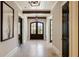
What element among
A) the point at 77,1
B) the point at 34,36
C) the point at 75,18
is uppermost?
the point at 77,1

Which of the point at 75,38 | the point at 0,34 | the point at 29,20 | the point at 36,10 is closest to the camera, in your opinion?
the point at 75,38

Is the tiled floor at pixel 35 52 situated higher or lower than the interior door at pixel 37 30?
lower

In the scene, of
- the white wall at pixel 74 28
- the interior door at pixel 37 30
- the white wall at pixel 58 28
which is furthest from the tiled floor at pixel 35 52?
the interior door at pixel 37 30

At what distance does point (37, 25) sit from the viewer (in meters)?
17.7

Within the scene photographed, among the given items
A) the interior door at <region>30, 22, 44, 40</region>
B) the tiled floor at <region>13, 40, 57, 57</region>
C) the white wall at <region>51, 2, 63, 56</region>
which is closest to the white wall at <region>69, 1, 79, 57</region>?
the white wall at <region>51, 2, 63, 56</region>

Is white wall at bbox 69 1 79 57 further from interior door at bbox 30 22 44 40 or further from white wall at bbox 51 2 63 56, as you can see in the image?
interior door at bbox 30 22 44 40

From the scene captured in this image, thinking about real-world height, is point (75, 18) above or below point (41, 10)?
below

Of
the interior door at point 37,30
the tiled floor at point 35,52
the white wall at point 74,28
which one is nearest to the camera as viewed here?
the white wall at point 74,28

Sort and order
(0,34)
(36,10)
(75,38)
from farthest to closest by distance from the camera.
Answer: (36,10) → (0,34) → (75,38)

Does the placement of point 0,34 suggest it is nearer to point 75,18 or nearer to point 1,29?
point 1,29

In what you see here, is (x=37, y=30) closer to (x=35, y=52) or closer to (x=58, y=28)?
(x=35, y=52)

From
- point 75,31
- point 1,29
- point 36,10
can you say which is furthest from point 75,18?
point 36,10

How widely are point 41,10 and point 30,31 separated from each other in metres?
6.79

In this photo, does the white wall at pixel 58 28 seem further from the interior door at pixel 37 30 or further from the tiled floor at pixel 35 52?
the interior door at pixel 37 30
